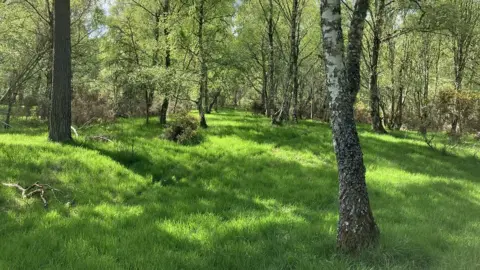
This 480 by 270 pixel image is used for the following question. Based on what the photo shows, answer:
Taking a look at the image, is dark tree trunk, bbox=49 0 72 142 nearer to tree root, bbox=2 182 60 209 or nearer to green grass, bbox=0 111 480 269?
green grass, bbox=0 111 480 269

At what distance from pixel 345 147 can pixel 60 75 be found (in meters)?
10.0

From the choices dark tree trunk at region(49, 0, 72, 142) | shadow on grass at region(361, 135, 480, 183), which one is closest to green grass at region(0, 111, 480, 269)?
shadow on grass at region(361, 135, 480, 183)

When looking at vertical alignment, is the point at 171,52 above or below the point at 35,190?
above

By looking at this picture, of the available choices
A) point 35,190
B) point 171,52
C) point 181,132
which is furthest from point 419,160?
point 35,190

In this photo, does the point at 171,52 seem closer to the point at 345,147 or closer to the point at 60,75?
the point at 60,75

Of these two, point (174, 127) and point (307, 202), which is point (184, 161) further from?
point (307, 202)

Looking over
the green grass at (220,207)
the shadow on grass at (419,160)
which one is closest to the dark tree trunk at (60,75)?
the green grass at (220,207)

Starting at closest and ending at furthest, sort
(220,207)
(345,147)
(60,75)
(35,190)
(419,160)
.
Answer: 1. (345,147)
2. (35,190)
3. (220,207)
4. (60,75)
5. (419,160)

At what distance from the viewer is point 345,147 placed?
5172 mm

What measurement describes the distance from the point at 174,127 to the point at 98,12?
10.4 metres

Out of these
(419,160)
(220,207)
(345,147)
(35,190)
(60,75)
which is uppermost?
(60,75)

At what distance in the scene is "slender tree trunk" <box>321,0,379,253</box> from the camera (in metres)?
5.15

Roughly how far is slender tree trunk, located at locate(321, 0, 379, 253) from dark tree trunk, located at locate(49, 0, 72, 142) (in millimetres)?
9469

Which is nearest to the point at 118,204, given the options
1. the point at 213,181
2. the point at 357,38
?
the point at 213,181
